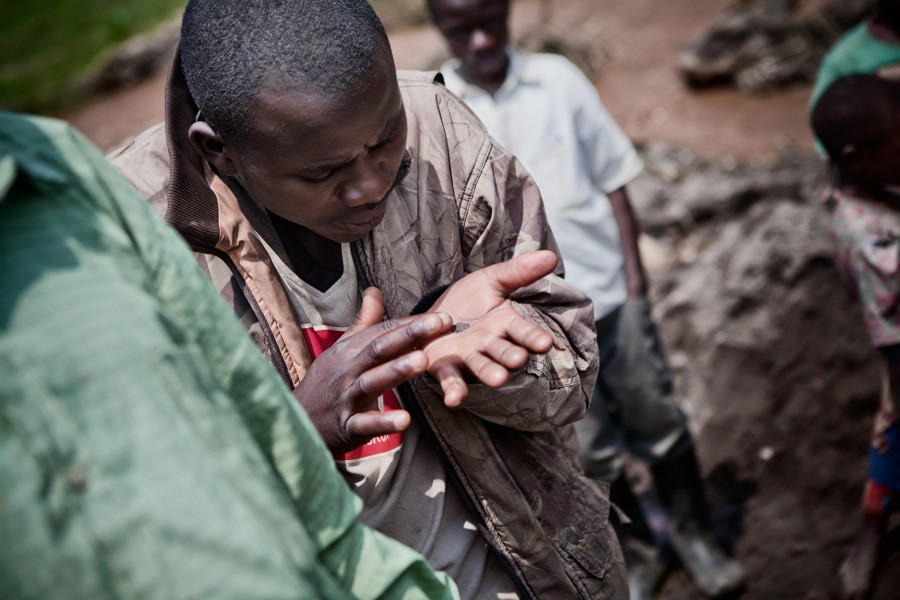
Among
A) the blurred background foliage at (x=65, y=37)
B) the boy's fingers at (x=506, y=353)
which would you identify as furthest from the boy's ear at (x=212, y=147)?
the blurred background foliage at (x=65, y=37)

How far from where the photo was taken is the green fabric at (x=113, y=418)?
71 cm

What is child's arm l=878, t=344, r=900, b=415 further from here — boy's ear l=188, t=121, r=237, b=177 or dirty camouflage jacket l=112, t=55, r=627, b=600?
boy's ear l=188, t=121, r=237, b=177

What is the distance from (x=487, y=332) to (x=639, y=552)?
201 cm

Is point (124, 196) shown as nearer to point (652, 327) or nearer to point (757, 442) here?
point (652, 327)

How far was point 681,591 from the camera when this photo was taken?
287 centimetres

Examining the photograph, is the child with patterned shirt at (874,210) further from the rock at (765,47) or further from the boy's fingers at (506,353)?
the rock at (765,47)

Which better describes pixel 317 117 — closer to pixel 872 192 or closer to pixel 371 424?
pixel 371 424

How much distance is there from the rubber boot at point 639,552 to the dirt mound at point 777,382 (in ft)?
0.26

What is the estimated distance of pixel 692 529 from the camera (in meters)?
2.90

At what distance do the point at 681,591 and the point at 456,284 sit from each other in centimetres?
201

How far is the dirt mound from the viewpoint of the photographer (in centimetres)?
282

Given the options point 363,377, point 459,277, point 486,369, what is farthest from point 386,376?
point 459,277

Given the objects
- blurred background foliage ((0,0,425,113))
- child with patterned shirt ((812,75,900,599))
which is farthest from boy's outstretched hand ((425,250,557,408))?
blurred background foliage ((0,0,425,113))

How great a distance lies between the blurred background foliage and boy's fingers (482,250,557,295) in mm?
7597
